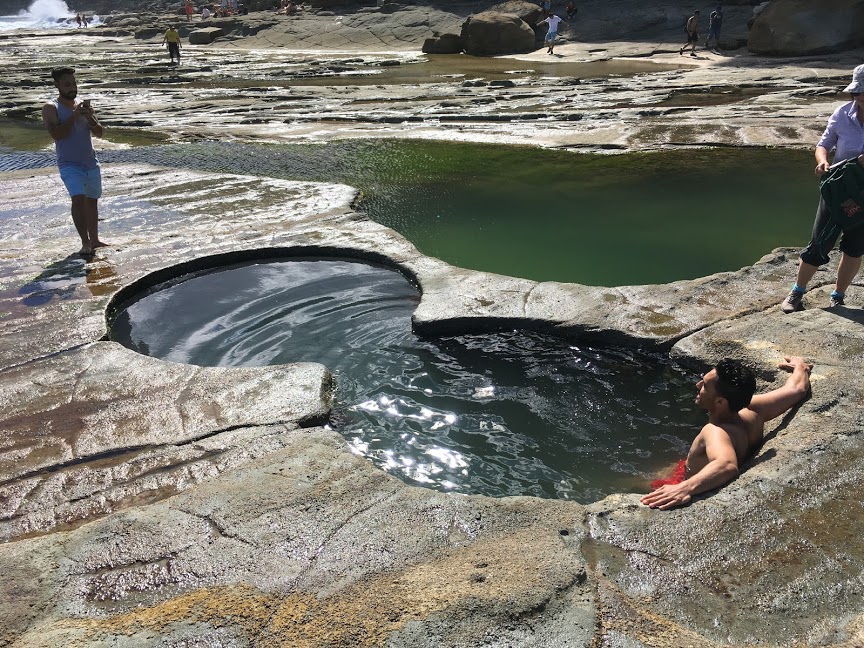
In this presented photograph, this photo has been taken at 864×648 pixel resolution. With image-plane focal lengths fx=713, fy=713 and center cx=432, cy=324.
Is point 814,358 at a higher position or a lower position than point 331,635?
higher

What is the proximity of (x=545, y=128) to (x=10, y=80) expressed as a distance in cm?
1757

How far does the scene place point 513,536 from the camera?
281 cm

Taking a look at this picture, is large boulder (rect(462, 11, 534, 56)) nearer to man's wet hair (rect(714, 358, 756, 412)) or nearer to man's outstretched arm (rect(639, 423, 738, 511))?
man's wet hair (rect(714, 358, 756, 412))

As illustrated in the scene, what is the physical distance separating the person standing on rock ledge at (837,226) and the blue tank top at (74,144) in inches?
225

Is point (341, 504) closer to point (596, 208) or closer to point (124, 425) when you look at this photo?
point (124, 425)

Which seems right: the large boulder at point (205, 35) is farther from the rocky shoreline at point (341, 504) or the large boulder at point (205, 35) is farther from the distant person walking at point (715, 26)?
the rocky shoreline at point (341, 504)

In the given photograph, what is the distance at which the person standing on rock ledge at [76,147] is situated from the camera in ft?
19.6

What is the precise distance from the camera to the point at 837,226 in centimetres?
444

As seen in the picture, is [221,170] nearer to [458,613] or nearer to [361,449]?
[361,449]

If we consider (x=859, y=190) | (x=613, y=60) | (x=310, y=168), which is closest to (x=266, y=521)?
(x=859, y=190)

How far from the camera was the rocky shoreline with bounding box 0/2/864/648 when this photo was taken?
2.40m

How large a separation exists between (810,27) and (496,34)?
10.0m

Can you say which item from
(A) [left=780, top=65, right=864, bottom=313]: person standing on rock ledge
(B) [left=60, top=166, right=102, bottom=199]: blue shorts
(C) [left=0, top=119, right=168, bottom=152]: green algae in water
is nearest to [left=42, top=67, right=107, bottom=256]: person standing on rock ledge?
(B) [left=60, top=166, right=102, bottom=199]: blue shorts

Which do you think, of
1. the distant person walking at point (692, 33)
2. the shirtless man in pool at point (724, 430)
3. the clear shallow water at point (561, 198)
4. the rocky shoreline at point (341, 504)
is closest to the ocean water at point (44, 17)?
the distant person walking at point (692, 33)
